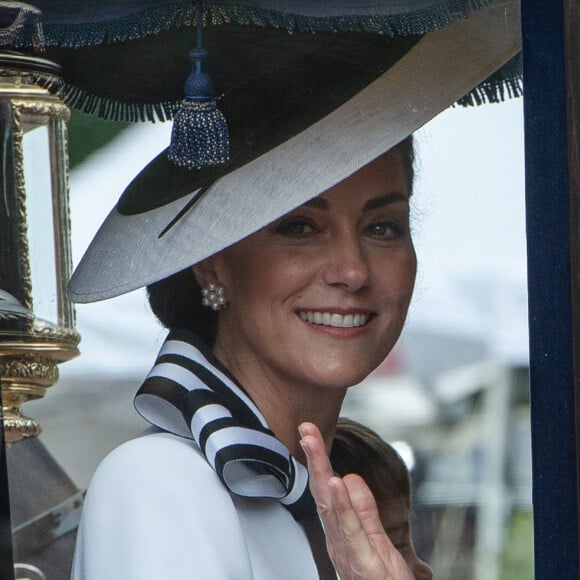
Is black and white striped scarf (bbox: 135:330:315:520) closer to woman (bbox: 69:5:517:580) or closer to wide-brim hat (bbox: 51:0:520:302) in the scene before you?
woman (bbox: 69:5:517:580)

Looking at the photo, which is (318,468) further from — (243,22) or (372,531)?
(243,22)

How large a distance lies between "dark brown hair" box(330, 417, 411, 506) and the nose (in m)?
0.19

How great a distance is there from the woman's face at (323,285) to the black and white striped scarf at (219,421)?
41 millimetres

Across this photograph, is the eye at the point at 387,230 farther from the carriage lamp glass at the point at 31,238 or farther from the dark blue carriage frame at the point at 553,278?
the carriage lamp glass at the point at 31,238

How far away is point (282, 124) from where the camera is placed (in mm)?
1805

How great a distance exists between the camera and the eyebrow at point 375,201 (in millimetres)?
1786

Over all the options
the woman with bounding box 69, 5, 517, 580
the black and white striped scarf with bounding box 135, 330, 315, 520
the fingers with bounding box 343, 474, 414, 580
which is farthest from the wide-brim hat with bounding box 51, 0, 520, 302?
the fingers with bounding box 343, 474, 414, 580

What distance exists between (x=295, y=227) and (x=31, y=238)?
36 cm

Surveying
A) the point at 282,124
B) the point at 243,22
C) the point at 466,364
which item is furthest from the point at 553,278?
the point at 243,22

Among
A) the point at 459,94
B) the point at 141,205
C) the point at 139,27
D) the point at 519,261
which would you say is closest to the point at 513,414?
the point at 519,261

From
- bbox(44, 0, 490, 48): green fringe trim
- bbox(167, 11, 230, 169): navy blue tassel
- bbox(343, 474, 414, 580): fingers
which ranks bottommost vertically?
bbox(343, 474, 414, 580): fingers

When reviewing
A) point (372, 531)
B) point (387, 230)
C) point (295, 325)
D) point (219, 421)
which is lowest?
point (372, 531)

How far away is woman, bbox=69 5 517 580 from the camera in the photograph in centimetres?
175

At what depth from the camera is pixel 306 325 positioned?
1780mm
